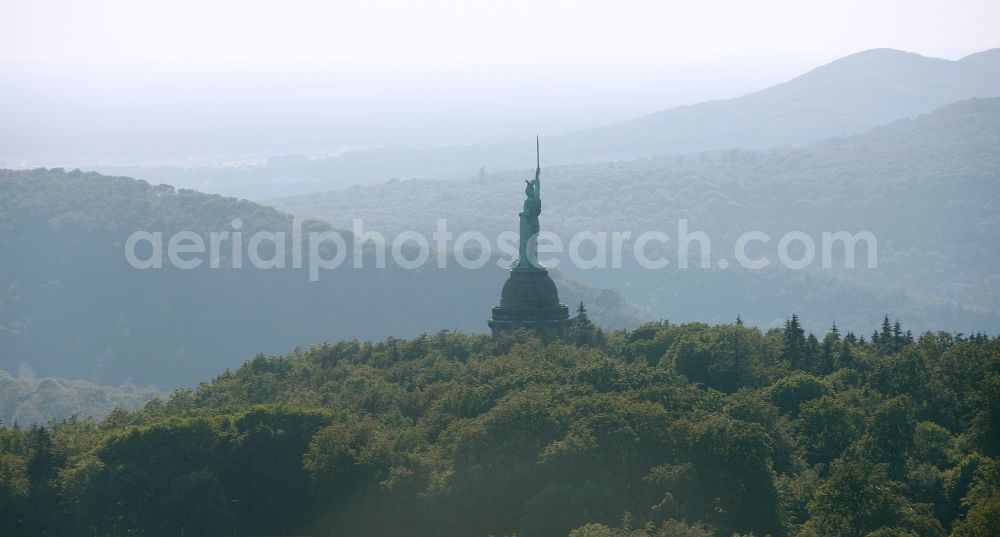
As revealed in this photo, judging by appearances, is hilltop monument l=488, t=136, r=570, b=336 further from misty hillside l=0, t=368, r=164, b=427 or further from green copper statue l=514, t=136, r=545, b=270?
misty hillside l=0, t=368, r=164, b=427

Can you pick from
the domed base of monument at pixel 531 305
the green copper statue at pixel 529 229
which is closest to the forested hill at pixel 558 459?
the domed base of monument at pixel 531 305

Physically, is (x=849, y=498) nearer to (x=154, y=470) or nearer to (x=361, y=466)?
(x=361, y=466)

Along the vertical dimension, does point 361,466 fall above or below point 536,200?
below

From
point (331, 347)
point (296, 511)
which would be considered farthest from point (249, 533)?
point (331, 347)

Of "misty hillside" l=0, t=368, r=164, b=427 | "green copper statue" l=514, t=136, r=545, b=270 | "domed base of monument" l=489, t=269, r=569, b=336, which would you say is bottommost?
"misty hillside" l=0, t=368, r=164, b=427

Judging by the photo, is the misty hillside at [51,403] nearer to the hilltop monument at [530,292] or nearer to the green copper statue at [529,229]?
the hilltop monument at [530,292]

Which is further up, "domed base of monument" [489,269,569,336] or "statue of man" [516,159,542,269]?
"statue of man" [516,159,542,269]

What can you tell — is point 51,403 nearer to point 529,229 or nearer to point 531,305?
point 531,305

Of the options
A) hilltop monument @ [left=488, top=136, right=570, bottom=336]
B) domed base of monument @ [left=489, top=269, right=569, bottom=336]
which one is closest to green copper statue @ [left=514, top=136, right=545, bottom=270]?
hilltop monument @ [left=488, top=136, right=570, bottom=336]
